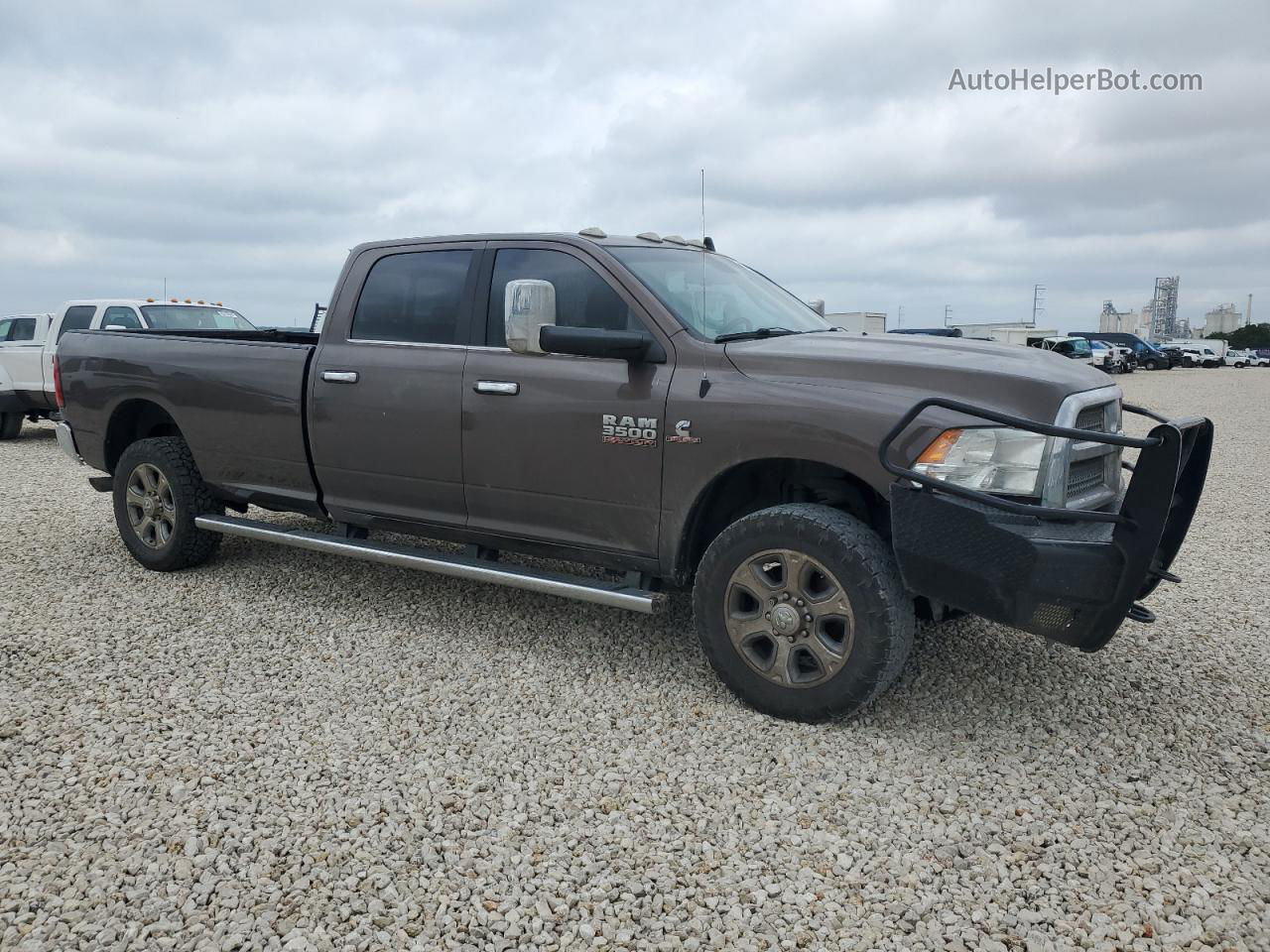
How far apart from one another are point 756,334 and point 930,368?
0.98 metres

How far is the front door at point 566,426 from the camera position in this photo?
4.13m

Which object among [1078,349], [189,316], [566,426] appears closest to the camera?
[566,426]

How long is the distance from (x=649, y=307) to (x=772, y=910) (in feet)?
8.20

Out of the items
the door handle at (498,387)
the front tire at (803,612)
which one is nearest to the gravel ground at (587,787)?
the front tire at (803,612)

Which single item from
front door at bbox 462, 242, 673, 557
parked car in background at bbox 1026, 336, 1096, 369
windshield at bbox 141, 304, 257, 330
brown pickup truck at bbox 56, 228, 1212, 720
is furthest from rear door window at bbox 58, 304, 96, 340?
parked car in background at bbox 1026, 336, 1096, 369

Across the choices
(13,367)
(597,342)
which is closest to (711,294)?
(597,342)

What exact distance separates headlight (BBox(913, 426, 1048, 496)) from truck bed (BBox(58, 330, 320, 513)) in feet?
11.1

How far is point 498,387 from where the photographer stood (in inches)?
177

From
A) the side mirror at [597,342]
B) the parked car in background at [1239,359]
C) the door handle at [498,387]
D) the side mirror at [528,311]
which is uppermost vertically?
the side mirror at [528,311]

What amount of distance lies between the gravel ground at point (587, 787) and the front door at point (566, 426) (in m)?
0.71

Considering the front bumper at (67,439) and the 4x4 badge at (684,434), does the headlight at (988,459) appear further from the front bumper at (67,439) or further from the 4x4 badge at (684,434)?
the front bumper at (67,439)

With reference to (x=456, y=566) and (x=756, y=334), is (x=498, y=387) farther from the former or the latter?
(x=756, y=334)

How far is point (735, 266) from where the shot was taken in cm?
515

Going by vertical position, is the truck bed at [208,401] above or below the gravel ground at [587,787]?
above
